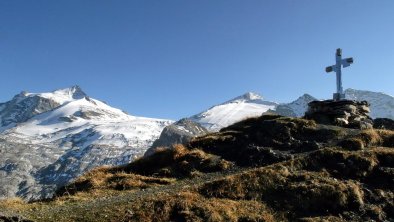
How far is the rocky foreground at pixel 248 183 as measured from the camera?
21.9m

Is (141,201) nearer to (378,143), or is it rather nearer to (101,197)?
(101,197)

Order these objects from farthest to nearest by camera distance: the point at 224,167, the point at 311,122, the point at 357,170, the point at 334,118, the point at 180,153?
the point at 334,118 < the point at 311,122 < the point at 180,153 < the point at 224,167 < the point at 357,170

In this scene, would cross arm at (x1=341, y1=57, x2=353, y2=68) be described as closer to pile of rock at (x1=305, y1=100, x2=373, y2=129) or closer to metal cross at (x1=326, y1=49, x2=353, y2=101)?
metal cross at (x1=326, y1=49, x2=353, y2=101)

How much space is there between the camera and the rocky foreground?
21.9 m

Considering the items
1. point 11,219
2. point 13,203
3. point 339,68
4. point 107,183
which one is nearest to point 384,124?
point 339,68

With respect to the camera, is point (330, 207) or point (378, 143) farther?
point (378, 143)

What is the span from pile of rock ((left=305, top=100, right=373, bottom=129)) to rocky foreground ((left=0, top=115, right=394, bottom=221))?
322 centimetres

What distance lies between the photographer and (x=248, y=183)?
24547 millimetres

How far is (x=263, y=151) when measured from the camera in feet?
101

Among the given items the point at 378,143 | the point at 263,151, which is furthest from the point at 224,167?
the point at 378,143

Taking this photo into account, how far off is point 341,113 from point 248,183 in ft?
57.2

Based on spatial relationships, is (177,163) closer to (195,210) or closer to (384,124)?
(195,210)

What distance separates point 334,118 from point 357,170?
40.6ft

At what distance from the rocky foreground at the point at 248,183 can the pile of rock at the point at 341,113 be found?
3221 millimetres
